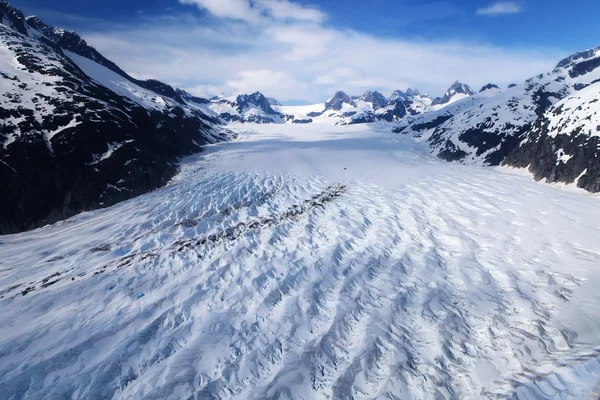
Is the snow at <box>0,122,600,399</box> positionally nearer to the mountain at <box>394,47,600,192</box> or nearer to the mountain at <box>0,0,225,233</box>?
the mountain at <box>0,0,225,233</box>

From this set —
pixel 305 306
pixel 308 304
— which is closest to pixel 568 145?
pixel 308 304

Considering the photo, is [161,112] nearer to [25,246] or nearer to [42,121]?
[42,121]

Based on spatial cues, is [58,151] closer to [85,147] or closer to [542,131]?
[85,147]

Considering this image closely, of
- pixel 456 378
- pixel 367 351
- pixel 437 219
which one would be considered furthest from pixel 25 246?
pixel 437 219

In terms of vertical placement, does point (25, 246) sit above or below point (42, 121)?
below

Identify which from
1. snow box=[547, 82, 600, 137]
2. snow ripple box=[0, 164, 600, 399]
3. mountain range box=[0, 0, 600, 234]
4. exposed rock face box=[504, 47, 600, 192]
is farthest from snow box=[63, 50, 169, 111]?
snow box=[547, 82, 600, 137]

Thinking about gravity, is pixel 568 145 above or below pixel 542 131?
below
